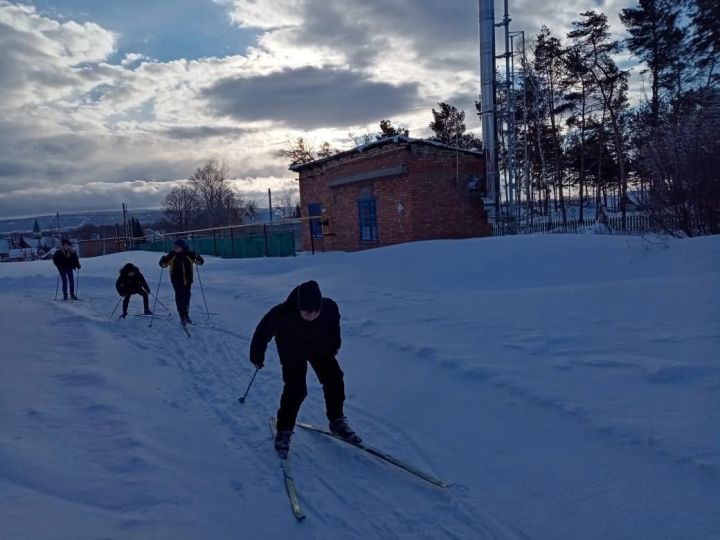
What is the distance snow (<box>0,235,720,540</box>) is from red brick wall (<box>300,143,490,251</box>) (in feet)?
32.2

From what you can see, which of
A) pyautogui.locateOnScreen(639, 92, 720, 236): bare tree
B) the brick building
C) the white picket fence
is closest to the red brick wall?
the brick building

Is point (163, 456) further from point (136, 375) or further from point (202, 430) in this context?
point (136, 375)

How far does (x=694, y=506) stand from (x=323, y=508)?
2284mm

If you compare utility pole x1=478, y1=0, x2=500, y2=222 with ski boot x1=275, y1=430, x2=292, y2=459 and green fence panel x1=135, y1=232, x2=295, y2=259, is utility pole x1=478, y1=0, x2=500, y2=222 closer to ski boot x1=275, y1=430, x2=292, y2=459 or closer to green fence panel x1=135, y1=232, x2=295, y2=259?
green fence panel x1=135, y1=232, x2=295, y2=259

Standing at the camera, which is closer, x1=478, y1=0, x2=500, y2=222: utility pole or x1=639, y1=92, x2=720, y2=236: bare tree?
x1=639, y1=92, x2=720, y2=236: bare tree

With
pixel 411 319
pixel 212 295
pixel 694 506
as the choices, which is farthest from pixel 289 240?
pixel 694 506

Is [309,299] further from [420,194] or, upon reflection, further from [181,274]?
[420,194]

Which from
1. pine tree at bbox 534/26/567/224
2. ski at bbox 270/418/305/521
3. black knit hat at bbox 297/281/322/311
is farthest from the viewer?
pine tree at bbox 534/26/567/224

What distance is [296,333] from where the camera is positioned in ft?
14.0

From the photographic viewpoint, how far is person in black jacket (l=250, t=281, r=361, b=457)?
4.28 metres

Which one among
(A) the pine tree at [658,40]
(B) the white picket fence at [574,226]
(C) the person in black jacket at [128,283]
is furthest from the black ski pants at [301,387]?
(A) the pine tree at [658,40]

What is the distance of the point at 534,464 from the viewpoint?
385cm

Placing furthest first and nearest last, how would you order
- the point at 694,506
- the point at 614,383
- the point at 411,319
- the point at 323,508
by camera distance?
the point at 411,319, the point at 614,383, the point at 323,508, the point at 694,506

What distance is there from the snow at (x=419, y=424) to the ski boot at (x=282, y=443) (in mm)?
122
